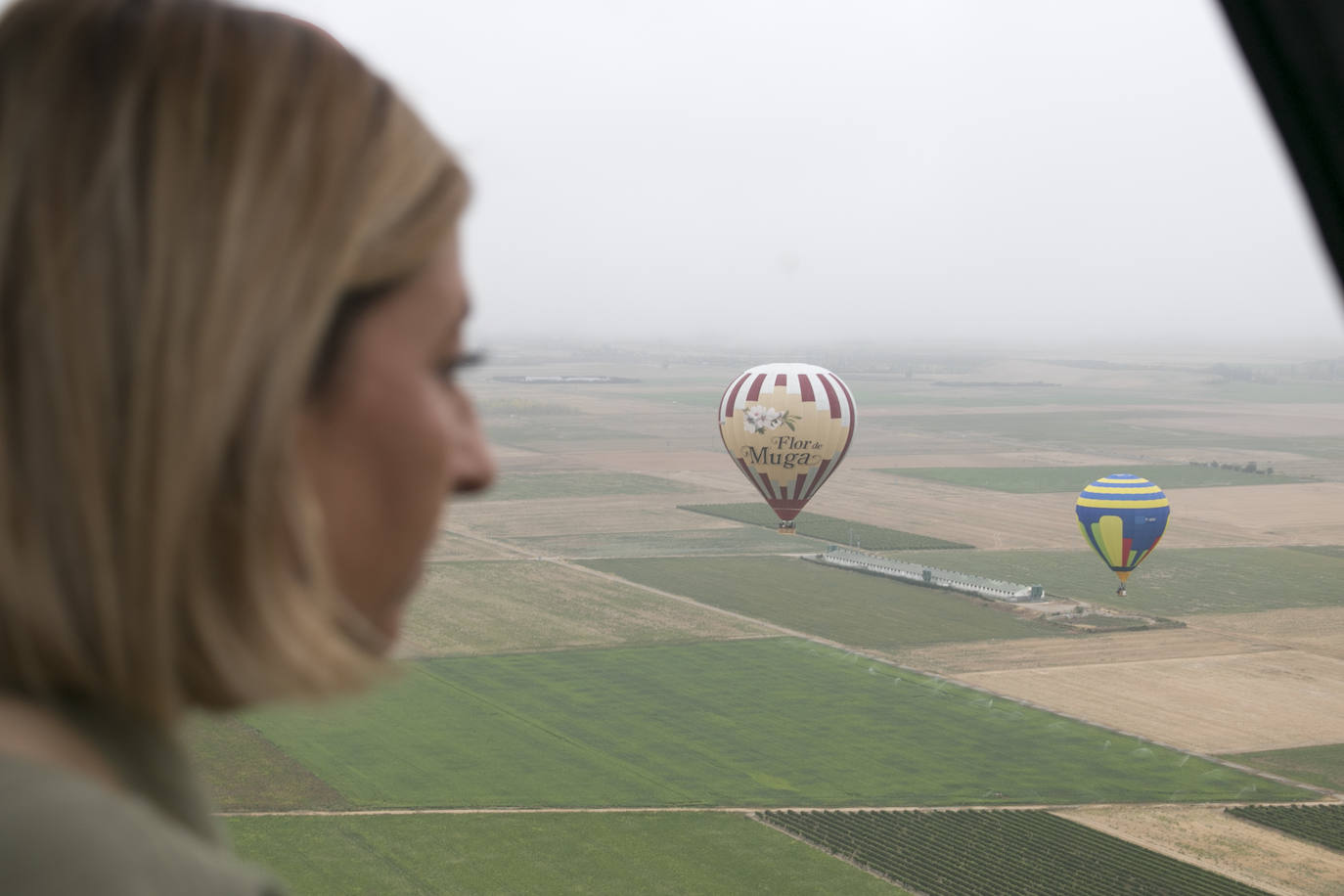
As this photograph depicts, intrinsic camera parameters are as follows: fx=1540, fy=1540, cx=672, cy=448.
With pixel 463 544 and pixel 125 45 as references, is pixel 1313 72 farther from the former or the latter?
pixel 463 544

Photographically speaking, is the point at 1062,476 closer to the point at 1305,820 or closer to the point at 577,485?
the point at 577,485

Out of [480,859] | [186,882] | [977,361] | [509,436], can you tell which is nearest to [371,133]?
[186,882]

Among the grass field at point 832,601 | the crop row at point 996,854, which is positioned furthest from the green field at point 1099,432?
the crop row at point 996,854

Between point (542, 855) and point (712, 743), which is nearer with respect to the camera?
point (542, 855)

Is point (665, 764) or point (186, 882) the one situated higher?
point (186, 882)

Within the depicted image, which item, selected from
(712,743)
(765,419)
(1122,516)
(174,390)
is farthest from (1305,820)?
(174,390)

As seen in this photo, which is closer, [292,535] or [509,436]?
[292,535]
